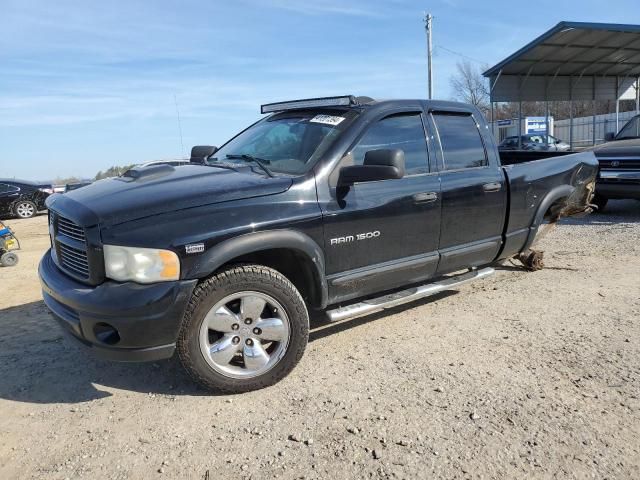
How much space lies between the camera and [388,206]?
3.92m

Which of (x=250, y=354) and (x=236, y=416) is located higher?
(x=250, y=354)

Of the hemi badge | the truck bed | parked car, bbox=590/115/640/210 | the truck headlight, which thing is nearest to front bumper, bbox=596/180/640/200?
parked car, bbox=590/115/640/210

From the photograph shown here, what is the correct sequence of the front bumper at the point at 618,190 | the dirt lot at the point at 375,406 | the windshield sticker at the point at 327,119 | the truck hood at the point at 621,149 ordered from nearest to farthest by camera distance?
the dirt lot at the point at 375,406 → the windshield sticker at the point at 327,119 → the front bumper at the point at 618,190 → the truck hood at the point at 621,149

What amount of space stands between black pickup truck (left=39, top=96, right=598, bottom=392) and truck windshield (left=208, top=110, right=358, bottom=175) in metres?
0.01

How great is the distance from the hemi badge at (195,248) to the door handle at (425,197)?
1.77 metres

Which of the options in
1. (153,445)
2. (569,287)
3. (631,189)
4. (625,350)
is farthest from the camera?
(631,189)

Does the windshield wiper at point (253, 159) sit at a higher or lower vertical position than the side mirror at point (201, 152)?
lower

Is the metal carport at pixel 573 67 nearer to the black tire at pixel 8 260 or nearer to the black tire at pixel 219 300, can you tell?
the black tire at pixel 8 260

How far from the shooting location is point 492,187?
4.68m

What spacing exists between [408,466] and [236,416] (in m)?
1.05

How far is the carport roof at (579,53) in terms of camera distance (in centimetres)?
1544

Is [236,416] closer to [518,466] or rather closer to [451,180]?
[518,466]

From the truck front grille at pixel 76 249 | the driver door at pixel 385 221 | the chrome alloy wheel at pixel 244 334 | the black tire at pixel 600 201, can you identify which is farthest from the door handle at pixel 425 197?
the black tire at pixel 600 201

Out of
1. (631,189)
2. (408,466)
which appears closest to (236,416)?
(408,466)
